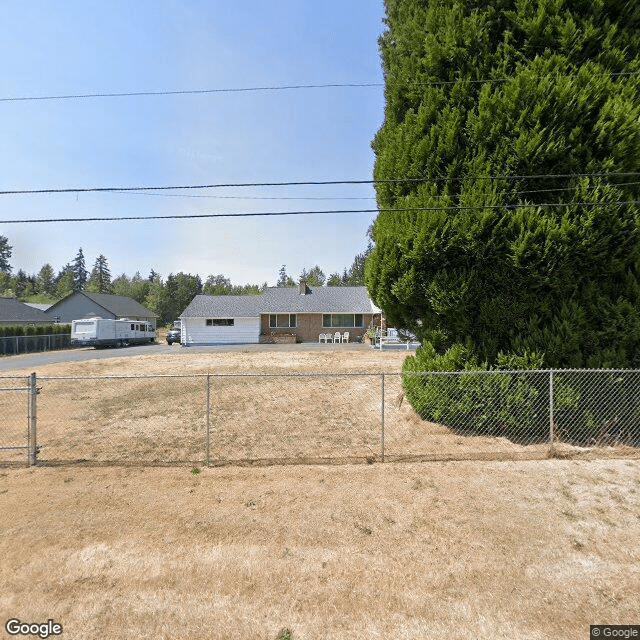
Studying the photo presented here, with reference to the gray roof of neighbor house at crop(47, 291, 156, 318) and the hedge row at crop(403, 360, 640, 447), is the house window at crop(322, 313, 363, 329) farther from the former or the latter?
the gray roof of neighbor house at crop(47, 291, 156, 318)

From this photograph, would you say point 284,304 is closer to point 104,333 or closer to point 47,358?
point 104,333

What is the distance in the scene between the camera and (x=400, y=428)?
6.66 meters

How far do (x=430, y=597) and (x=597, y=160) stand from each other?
6.81m

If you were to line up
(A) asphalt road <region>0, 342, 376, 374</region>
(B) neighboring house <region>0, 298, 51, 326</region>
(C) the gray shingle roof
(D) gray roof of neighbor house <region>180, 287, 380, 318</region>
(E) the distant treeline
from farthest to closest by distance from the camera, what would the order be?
(E) the distant treeline < (C) the gray shingle roof < (D) gray roof of neighbor house <region>180, 287, 380, 318</region> < (B) neighboring house <region>0, 298, 51, 326</region> < (A) asphalt road <region>0, 342, 376, 374</region>

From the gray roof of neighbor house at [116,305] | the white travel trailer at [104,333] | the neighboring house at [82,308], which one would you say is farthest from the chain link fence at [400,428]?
the gray roof of neighbor house at [116,305]

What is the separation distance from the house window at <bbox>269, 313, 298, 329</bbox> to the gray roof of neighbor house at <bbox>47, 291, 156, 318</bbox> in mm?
20632

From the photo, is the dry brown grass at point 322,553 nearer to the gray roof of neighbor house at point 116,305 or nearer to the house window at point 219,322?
the house window at point 219,322

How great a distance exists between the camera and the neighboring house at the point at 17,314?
2850 centimetres

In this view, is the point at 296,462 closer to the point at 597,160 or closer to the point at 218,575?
the point at 218,575

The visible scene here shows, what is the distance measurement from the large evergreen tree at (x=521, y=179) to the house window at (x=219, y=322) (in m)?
24.6

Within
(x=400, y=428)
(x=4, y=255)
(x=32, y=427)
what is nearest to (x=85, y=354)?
(x=32, y=427)

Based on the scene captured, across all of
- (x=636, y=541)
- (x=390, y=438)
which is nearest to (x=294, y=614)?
(x=636, y=541)

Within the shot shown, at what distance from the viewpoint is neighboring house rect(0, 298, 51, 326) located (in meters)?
28.5

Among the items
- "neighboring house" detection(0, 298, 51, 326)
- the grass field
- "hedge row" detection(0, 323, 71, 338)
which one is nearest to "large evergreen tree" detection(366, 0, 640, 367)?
the grass field
